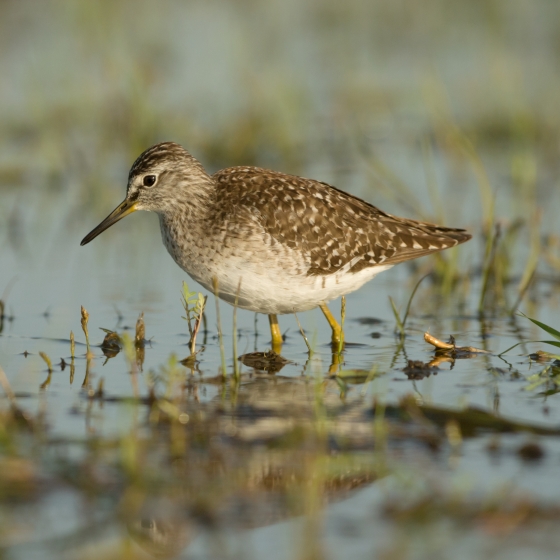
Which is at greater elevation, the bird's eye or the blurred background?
the blurred background

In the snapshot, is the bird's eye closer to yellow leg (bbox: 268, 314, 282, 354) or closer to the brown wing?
the brown wing

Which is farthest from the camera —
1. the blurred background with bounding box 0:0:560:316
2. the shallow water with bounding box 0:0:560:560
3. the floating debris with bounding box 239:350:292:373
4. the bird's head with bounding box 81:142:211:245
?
the blurred background with bounding box 0:0:560:316

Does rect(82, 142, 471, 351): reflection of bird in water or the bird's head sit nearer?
rect(82, 142, 471, 351): reflection of bird in water

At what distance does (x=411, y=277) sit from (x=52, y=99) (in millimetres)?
8535

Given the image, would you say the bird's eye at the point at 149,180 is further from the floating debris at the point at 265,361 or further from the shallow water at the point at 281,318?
the floating debris at the point at 265,361

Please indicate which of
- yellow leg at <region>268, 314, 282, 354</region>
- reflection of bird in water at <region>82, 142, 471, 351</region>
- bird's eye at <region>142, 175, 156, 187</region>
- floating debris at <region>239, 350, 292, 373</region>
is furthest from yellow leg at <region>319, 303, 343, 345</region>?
bird's eye at <region>142, 175, 156, 187</region>

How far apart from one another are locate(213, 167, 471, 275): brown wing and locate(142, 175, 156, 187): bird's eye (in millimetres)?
599

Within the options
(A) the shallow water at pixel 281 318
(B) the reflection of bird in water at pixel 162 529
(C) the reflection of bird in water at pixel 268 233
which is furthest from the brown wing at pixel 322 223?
(B) the reflection of bird in water at pixel 162 529

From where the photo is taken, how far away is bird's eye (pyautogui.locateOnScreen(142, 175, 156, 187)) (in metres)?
9.98

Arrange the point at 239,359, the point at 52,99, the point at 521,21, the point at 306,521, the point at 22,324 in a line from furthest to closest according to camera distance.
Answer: the point at 521,21, the point at 52,99, the point at 22,324, the point at 239,359, the point at 306,521

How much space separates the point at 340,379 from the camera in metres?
8.18

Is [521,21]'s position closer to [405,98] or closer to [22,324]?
[405,98]

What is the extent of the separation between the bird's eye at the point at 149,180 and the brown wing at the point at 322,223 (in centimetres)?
60

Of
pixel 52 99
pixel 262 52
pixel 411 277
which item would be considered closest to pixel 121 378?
pixel 411 277
